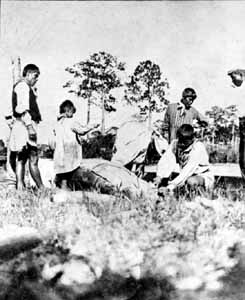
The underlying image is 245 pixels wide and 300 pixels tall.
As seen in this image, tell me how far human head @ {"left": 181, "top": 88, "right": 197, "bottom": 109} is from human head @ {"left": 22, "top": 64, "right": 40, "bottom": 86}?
784 mm

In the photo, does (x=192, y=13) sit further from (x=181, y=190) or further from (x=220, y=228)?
(x=220, y=228)

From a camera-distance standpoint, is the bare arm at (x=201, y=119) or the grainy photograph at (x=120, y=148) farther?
the bare arm at (x=201, y=119)

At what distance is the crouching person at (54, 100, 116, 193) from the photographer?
8.25 ft

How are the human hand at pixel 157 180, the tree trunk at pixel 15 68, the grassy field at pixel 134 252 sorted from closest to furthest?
the grassy field at pixel 134 252 < the human hand at pixel 157 180 < the tree trunk at pixel 15 68

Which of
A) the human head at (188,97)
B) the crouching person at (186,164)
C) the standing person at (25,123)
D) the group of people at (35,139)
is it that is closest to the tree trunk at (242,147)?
the crouching person at (186,164)

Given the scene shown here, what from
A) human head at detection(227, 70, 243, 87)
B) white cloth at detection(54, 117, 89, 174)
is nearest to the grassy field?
white cloth at detection(54, 117, 89, 174)

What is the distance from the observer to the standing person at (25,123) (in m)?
2.55

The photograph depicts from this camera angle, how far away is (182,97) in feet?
8.23

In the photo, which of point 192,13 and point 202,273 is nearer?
point 202,273

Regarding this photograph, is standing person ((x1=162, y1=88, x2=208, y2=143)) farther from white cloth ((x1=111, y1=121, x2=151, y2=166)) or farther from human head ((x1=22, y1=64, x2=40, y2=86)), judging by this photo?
human head ((x1=22, y1=64, x2=40, y2=86))

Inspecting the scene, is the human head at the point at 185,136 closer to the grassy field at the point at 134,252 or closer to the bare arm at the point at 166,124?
the bare arm at the point at 166,124

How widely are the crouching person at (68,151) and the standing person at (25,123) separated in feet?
0.38

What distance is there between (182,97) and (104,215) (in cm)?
74

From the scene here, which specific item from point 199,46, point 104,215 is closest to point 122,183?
point 104,215
